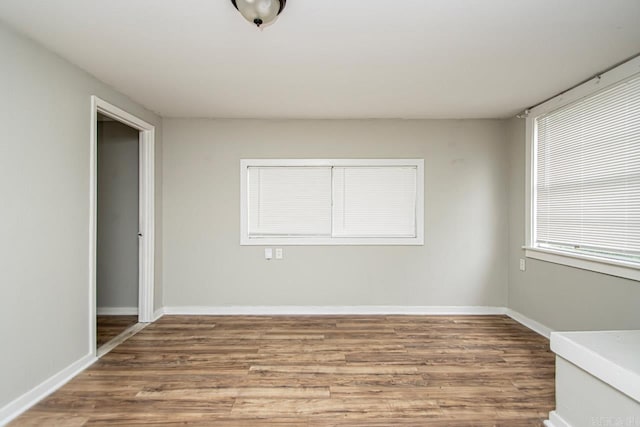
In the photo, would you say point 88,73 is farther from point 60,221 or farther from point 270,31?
point 270,31

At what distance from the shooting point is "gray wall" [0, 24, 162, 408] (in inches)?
81.2

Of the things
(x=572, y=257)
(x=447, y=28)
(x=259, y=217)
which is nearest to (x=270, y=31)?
(x=447, y=28)

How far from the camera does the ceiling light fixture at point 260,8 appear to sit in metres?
1.69

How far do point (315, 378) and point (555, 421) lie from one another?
1.53 m

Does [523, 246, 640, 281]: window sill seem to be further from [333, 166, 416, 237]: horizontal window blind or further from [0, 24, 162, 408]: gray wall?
[0, 24, 162, 408]: gray wall

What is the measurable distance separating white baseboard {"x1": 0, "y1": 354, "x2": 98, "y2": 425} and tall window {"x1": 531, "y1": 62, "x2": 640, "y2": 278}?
14.1 ft

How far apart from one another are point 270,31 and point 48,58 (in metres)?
1.61

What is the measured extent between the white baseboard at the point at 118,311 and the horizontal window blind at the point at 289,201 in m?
1.73

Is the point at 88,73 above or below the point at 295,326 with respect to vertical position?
above

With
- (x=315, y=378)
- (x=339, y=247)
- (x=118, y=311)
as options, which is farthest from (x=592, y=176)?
→ (x=118, y=311)

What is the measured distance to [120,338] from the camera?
3.37 metres

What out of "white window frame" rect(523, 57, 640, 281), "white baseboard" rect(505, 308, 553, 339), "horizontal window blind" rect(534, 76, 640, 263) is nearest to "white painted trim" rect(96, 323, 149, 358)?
"white baseboard" rect(505, 308, 553, 339)

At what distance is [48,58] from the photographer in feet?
7.76

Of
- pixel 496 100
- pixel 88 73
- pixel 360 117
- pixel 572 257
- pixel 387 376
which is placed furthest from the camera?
pixel 360 117
